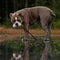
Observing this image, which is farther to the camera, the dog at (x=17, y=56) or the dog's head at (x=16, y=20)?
the dog's head at (x=16, y=20)

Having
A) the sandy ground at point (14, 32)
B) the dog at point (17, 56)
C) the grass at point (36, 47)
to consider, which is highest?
the dog at point (17, 56)

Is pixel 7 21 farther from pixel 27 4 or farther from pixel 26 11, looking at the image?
pixel 26 11

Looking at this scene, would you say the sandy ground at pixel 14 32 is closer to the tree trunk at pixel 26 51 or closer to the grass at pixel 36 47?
the grass at pixel 36 47

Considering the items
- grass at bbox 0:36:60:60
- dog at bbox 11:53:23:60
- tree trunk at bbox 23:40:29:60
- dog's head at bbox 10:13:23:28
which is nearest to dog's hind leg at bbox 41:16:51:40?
grass at bbox 0:36:60:60

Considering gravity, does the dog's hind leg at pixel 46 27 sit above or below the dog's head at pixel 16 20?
below

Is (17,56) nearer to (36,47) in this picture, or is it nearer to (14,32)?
(36,47)

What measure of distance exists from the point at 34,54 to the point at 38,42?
10.5 feet

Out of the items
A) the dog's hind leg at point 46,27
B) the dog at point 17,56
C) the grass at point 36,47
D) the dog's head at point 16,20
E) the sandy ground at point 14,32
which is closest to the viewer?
the dog at point 17,56

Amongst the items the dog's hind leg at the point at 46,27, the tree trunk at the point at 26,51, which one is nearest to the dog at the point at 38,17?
the dog's hind leg at the point at 46,27

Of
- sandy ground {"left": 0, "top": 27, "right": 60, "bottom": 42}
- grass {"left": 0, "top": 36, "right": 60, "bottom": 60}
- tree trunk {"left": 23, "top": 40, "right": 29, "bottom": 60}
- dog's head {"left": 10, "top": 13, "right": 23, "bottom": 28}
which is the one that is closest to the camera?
tree trunk {"left": 23, "top": 40, "right": 29, "bottom": 60}

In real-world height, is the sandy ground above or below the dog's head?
below

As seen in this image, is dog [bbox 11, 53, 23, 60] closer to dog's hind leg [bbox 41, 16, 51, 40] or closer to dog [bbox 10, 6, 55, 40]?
dog [bbox 10, 6, 55, 40]

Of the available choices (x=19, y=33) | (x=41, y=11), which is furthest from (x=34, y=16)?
(x=19, y=33)

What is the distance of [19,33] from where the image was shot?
66.2 feet
